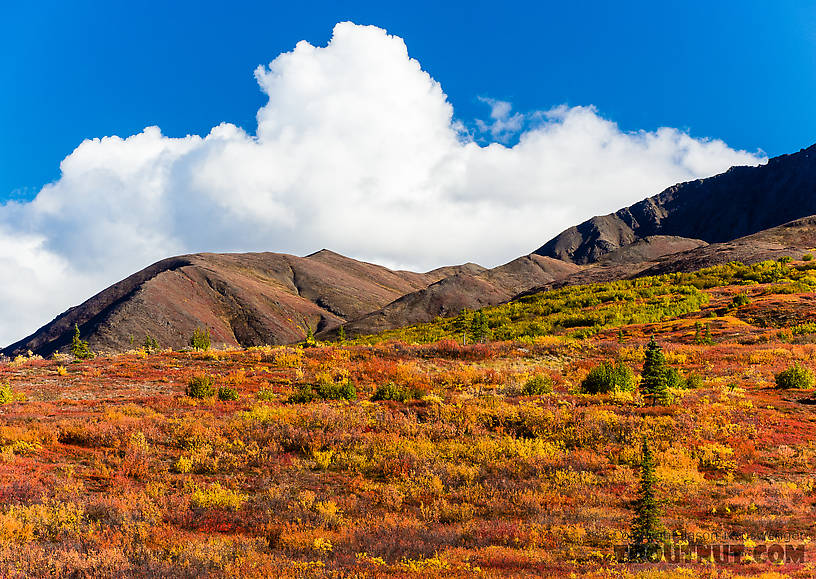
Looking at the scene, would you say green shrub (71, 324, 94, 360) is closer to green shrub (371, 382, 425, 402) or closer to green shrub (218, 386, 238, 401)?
green shrub (218, 386, 238, 401)

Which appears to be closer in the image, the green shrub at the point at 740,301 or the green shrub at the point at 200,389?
the green shrub at the point at 200,389

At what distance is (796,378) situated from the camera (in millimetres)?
20375

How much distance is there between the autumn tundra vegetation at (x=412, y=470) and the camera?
7.83 metres

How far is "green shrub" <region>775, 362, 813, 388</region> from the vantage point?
20.3 m

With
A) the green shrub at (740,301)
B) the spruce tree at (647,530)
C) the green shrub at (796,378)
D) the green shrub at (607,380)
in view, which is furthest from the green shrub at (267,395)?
the green shrub at (740,301)

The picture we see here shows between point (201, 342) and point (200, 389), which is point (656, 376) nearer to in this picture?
point (200, 389)

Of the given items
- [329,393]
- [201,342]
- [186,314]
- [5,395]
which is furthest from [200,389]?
[186,314]

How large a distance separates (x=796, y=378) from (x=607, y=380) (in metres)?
7.75

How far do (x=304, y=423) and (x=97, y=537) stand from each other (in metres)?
7.80

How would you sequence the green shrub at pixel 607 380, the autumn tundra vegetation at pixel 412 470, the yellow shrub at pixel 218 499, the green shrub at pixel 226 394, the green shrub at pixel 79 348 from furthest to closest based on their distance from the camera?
the green shrub at pixel 79 348
the green shrub at pixel 607 380
the green shrub at pixel 226 394
the yellow shrub at pixel 218 499
the autumn tundra vegetation at pixel 412 470

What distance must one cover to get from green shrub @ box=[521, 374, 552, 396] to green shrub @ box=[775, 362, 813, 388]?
9.82 metres

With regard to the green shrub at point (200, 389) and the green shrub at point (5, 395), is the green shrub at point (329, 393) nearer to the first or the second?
the green shrub at point (200, 389)

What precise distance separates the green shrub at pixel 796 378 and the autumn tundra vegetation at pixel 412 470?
0.17ft

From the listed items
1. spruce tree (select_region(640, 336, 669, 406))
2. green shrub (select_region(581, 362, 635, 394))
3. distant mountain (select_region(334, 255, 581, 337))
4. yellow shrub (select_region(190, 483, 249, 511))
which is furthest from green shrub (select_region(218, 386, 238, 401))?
distant mountain (select_region(334, 255, 581, 337))
